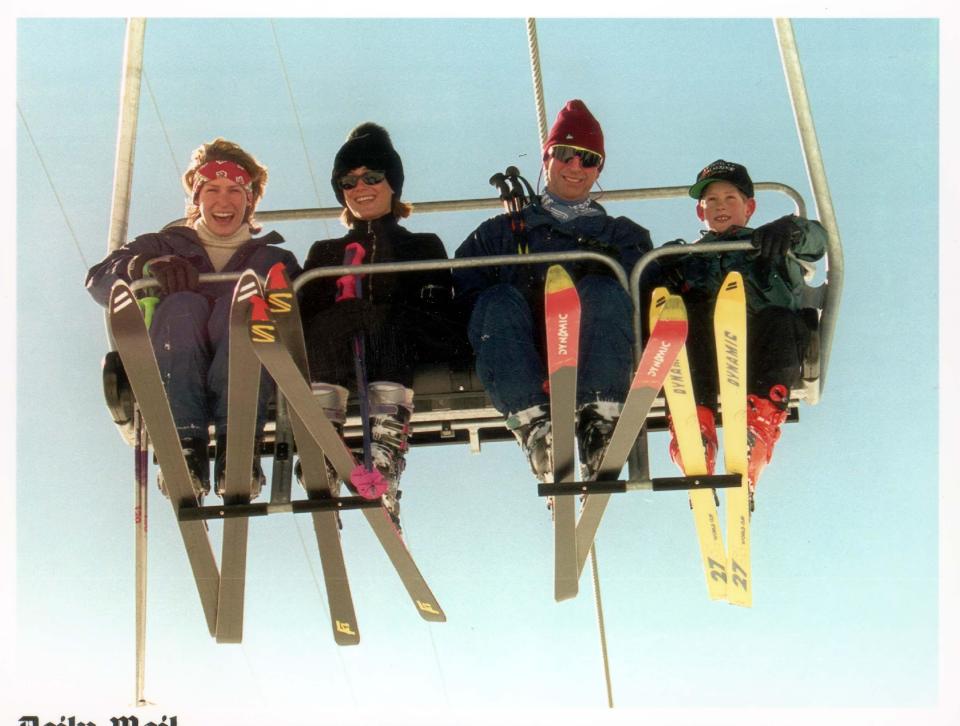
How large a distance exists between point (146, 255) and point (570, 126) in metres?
1.41

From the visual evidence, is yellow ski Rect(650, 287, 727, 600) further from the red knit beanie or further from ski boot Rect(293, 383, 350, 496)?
ski boot Rect(293, 383, 350, 496)

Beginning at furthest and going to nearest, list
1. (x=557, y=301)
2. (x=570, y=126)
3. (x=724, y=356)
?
(x=570, y=126), (x=724, y=356), (x=557, y=301)

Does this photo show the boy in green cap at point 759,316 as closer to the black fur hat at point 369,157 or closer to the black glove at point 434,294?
the black glove at point 434,294

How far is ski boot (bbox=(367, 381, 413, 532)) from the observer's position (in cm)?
390

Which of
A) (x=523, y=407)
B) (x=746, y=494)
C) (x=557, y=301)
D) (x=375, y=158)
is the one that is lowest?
(x=746, y=494)

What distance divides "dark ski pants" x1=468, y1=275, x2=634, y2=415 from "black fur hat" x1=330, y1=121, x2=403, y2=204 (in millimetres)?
722

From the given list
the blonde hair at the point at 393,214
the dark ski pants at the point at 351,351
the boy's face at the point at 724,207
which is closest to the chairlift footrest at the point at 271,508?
the dark ski pants at the point at 351,351

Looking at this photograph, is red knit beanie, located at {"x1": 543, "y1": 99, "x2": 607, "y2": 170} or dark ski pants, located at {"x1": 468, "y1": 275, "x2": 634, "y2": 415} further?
red knit beanie, located at {"x1": 543, "y1": 99, "x2": 607, "y2": 170}

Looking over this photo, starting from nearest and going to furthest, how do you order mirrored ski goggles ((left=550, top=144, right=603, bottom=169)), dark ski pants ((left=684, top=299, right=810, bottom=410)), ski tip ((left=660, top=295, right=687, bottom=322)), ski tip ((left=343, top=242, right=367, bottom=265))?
ski tip ((left=660, top=295, right=687, bottom=322)) < dark ski pants ((left=684, top=299, right=810, bottom=410)) < ski tip ((left=343, top=242, right=367, bottom=265)) < mirrored ski goggles ((left=550, top=144, right=603, bottom=169))

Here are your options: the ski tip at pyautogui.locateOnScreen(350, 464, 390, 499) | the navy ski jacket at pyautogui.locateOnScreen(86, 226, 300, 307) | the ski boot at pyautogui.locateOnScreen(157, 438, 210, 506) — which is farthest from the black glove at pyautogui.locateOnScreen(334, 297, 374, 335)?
the ski boot at pyautogui.locateOnScreen(157, 438, 210, 506)

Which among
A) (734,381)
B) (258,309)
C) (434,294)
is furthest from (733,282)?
(258,309)

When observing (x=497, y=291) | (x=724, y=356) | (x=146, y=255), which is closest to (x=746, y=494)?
(x=724, y=356)

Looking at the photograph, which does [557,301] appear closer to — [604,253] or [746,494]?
[604,253]

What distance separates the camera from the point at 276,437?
3988mm
